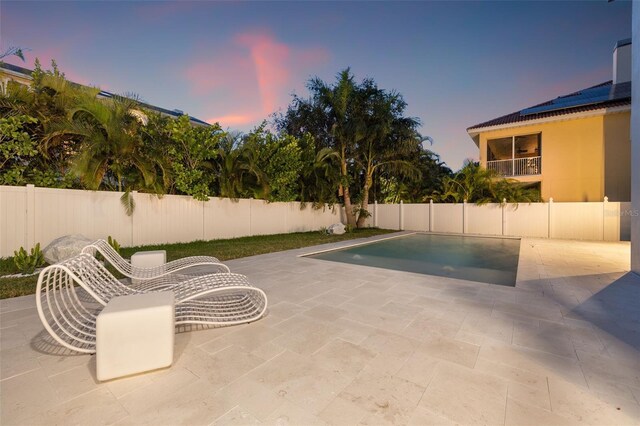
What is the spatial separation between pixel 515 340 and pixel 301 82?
1671 centimetres

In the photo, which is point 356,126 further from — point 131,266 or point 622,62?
point 622,62

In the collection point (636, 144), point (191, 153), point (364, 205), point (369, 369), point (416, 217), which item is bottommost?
point (369, 369)

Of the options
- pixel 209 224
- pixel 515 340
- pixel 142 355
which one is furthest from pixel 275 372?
pixel 209 224

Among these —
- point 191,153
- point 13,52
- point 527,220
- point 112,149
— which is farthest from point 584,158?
point 13,52

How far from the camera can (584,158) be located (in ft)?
46.4

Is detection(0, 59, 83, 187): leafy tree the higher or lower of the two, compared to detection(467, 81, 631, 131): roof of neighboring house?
lower

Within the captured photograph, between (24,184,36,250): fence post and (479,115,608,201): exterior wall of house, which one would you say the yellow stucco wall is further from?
(24,184,36,250): fence post

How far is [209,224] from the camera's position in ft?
36.8

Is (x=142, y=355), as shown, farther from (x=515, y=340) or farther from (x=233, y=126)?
(x=233, y=126)

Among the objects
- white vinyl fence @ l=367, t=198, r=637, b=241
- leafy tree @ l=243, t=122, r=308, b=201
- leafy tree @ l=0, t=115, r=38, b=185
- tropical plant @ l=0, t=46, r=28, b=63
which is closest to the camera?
leafy tree @ l=0, t=115, r=38, b=185

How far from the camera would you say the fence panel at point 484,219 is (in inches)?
572

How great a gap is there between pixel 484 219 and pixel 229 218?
13288 mm

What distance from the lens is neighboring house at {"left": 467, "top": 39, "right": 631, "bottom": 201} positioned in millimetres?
13438

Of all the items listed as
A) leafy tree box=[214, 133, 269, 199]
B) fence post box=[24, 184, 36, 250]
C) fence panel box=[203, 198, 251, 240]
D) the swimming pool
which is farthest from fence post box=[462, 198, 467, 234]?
fence post box=[24, 184, 36, 250]
